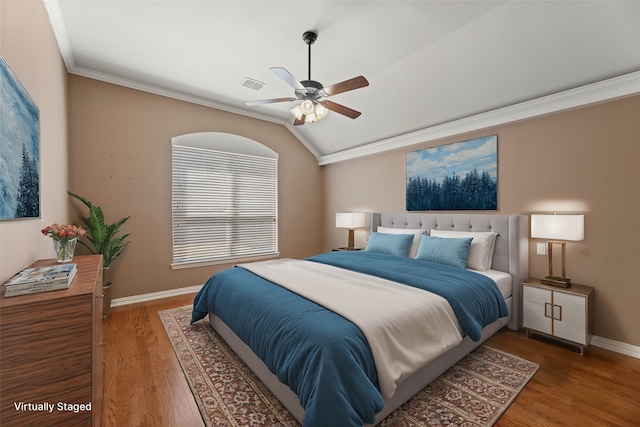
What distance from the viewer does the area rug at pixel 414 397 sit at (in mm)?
1685

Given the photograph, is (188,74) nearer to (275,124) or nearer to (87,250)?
(275,124)

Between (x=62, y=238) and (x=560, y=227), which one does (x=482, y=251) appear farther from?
(x=62, y=238)

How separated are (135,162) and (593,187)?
17.3 feet

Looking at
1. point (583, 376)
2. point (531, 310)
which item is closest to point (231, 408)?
point (583, 376)

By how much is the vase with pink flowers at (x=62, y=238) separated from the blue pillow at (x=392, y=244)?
3.21 m

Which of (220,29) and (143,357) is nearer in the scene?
(143,357)

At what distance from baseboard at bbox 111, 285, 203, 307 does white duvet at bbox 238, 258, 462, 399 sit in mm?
2265

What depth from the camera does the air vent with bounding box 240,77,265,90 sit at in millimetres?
3561

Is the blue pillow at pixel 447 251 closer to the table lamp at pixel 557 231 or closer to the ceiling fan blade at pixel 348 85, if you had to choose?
the table lamp at pixel 557 231

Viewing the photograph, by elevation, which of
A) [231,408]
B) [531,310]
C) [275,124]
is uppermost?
[275,124]

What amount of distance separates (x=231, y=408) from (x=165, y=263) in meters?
2.77

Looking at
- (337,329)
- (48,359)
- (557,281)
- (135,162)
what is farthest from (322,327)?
(135,162)

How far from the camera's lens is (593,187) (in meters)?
2.61

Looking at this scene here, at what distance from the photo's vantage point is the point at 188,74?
347 cm
